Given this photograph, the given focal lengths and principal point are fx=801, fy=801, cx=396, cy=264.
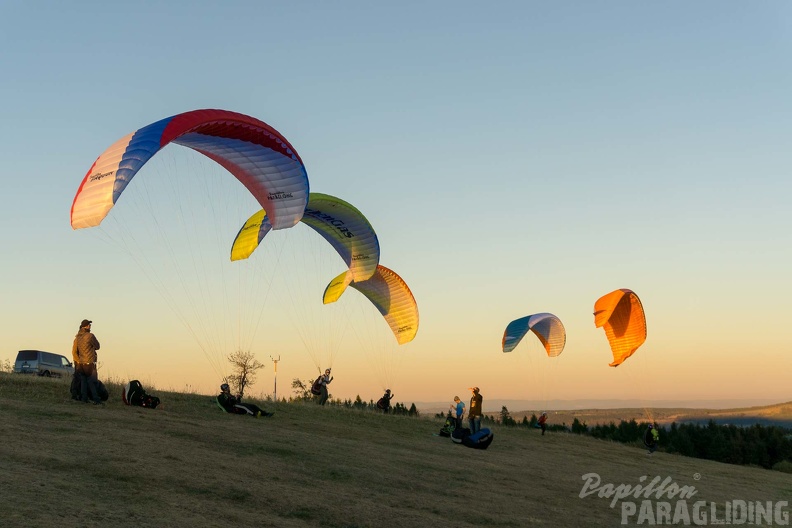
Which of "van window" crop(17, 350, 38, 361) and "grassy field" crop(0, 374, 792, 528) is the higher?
"van window" crop(17, 350, 38, 361)

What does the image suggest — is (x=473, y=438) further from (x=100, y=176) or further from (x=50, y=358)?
(x=50, y=358)

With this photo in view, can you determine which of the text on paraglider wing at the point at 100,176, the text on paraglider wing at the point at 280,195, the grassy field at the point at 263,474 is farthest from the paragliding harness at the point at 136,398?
the text on paraglider wing at the point at 100,176

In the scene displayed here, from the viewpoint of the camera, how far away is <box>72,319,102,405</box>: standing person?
66.9 ft

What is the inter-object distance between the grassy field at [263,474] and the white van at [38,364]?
424 inches

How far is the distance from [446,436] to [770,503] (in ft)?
34.0

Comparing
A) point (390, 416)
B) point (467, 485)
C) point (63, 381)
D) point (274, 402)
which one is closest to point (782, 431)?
point (390, 416)

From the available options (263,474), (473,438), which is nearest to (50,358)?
(473,438)

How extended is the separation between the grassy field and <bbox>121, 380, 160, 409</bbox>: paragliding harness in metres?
0.41

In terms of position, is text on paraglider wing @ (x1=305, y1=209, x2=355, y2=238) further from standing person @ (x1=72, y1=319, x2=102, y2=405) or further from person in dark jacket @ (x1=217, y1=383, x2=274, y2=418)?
standing person @ (x1=72, y1=319, x2=102, y2=405)

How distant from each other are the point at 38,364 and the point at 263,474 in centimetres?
2342

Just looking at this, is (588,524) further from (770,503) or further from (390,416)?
(390,416)

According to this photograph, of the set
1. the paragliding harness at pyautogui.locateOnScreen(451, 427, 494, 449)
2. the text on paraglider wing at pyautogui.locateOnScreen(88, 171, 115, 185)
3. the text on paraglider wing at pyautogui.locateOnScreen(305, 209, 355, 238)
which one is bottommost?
the paragliding harness at pyautogui.locateOnScreen(451, 427, 494, 449)

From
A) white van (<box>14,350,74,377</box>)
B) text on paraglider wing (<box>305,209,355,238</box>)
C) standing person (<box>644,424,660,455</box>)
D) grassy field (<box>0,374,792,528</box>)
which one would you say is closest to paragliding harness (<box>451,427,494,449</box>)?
grassy field (<box>0,374,792,528</box>)

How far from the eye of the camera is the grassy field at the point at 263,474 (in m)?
11.5
